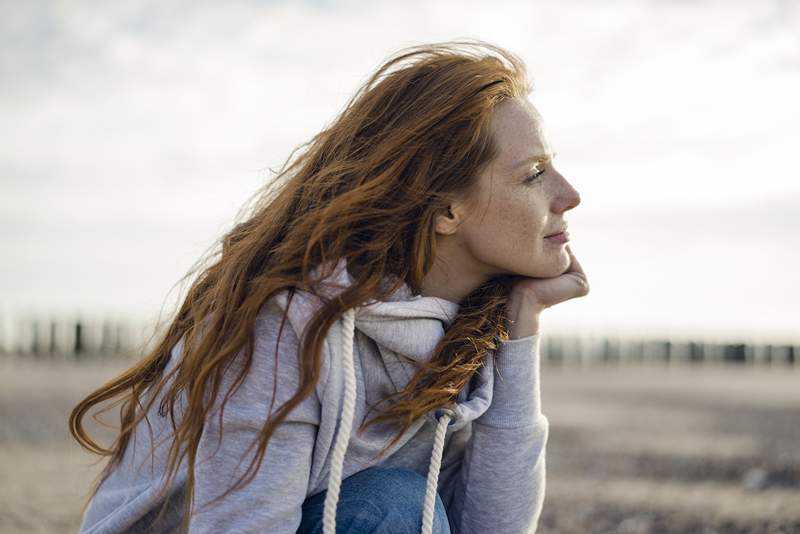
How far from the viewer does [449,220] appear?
2.41 meters

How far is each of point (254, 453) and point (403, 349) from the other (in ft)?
1.59

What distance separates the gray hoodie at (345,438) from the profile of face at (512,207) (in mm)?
196

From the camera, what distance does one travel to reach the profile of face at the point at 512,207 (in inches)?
95.6

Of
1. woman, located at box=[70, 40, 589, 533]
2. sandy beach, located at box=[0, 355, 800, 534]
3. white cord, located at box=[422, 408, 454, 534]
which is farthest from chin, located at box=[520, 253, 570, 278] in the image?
sandy beach, located at box=[0, 355, 800, 534]

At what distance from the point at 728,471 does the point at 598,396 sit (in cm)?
1024

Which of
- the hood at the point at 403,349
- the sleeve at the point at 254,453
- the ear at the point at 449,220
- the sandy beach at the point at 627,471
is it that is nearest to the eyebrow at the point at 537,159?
the ear at the point at 449,220

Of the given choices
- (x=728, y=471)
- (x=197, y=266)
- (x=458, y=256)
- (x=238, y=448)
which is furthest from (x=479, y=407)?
(x=728, y=471)

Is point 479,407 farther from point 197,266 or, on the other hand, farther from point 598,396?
point 598,396

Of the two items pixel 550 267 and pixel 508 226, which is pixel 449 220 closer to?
pixel 508 226

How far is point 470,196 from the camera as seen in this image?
2.43 meters

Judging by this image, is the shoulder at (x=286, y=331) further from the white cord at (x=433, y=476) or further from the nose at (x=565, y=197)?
the nose at (x=565, y=197)

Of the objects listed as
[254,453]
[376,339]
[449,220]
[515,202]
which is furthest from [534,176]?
[254,453]

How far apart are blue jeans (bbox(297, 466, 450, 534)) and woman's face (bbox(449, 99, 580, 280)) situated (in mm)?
692

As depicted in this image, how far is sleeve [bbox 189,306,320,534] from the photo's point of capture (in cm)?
197
